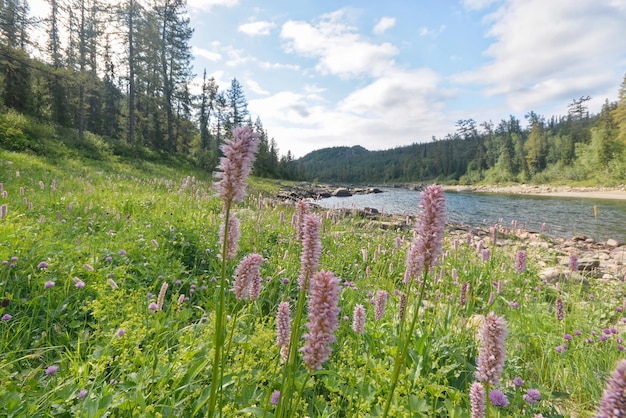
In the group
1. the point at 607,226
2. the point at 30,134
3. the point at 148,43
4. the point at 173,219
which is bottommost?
the point at 607,226

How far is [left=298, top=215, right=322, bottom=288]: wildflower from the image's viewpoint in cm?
182

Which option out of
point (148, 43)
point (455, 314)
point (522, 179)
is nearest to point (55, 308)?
point (455, 314)

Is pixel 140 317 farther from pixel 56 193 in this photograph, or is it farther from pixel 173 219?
pixel 56 193

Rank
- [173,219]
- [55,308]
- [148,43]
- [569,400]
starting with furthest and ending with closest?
[148,43] → [173,219] → [55,308] → [569,400]

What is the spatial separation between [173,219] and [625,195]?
6336cm

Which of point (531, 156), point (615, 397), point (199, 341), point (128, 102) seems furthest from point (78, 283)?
point (531, 156)

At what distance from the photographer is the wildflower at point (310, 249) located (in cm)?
182

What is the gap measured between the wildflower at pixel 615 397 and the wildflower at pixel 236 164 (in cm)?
159

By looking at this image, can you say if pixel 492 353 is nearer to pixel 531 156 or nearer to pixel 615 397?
pixel 615 397

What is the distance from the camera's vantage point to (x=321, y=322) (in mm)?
1497

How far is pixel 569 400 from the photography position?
3.34 metres

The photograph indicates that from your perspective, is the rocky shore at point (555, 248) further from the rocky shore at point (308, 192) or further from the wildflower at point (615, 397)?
the rocky shore at point (308, 192)

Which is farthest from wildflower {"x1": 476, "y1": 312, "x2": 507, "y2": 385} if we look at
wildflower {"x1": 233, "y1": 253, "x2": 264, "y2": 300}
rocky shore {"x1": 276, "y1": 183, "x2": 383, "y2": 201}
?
rocky shore {"x1": 276, "y1": 183, "x2": 383, "y2": 201}

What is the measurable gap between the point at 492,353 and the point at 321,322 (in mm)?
957
